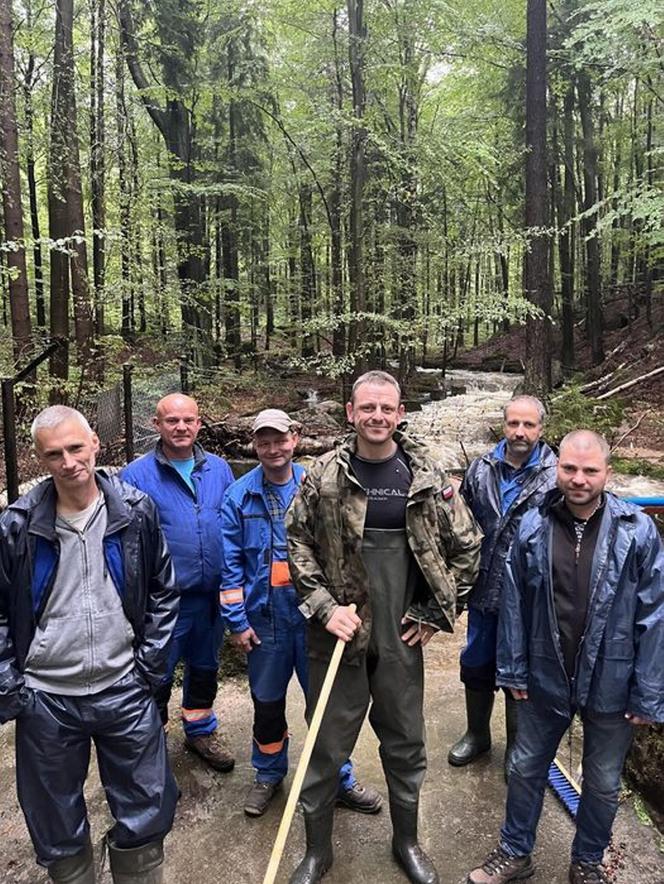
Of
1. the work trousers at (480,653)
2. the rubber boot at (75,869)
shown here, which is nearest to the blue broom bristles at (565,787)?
the work trousers at (480,653)

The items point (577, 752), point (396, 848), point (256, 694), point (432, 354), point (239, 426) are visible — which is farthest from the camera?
point (432, 354)

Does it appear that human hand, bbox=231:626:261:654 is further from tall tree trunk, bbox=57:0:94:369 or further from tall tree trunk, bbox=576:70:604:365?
tall tree trunk, bbox=576:70:604:365

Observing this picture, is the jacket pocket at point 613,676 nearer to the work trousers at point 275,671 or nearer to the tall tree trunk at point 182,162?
the work trousers at point 275,671

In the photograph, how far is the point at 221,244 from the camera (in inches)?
794

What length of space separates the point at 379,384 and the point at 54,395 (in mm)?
6456

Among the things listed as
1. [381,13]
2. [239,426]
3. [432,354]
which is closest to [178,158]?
[381,13]

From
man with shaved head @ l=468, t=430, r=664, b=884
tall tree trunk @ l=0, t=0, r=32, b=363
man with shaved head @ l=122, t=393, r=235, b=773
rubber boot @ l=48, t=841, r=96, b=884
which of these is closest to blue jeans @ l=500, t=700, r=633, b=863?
man with shaved head @ l=468, t=430, r=664, b=884

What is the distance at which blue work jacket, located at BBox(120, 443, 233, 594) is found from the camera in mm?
2895

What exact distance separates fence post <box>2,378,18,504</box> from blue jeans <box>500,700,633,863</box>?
3841mm

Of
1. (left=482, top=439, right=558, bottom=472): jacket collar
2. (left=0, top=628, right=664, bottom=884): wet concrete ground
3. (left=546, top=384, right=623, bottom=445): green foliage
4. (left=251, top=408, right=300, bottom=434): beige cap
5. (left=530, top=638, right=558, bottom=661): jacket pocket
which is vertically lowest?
(left=0, top=628, right=664, bottom=884): wet concrete ground

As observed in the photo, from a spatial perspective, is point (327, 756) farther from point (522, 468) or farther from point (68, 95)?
point (68, 95)

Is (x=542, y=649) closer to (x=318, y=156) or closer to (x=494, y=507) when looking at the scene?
(x=494, y=507)

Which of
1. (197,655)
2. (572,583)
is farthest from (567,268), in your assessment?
(197,655)

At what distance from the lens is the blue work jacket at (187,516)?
2.89m
